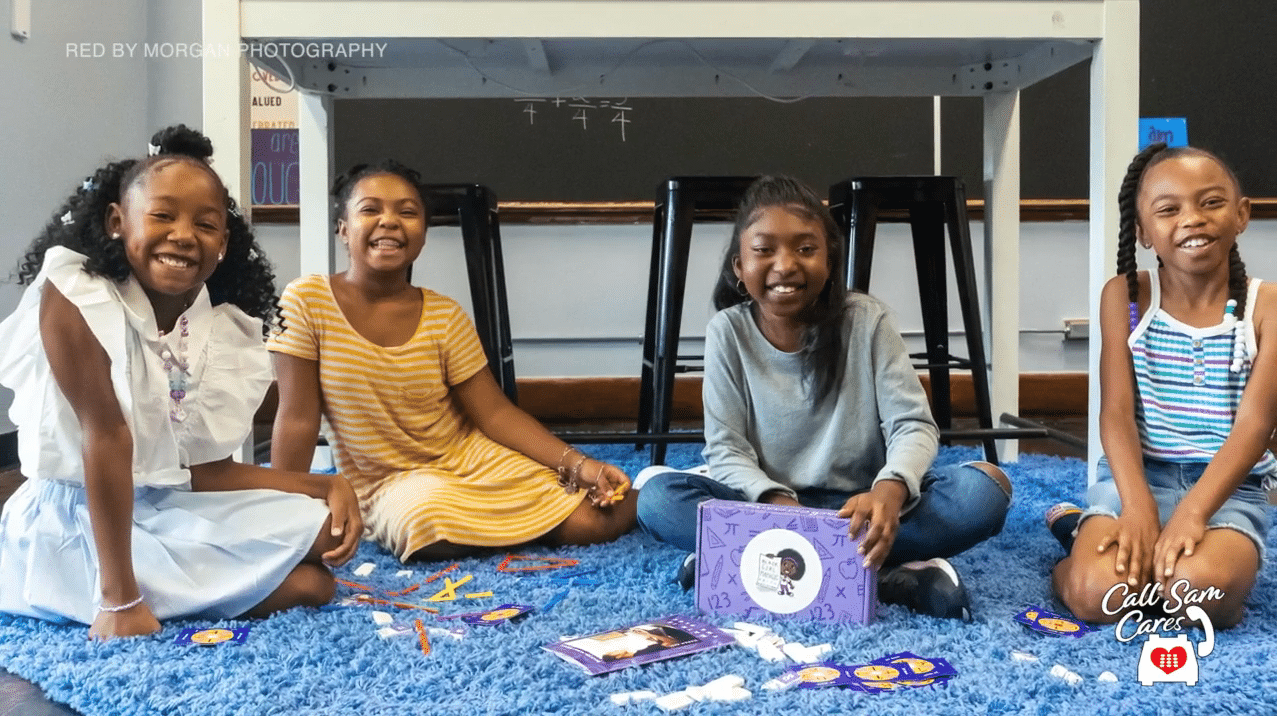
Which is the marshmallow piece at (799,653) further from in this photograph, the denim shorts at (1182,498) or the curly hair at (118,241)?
the curly hair at (118,241)

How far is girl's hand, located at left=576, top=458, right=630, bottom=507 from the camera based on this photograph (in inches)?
62.0

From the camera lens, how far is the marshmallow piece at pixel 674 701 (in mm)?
876

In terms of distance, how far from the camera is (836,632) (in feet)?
3.62

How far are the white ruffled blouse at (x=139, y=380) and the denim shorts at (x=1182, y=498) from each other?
1139 millimetres

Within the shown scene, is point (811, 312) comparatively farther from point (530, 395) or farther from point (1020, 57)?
point (530, 395)

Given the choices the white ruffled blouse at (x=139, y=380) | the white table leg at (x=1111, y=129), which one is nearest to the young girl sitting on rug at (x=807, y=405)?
the white table leg at (x=1111, y=129)

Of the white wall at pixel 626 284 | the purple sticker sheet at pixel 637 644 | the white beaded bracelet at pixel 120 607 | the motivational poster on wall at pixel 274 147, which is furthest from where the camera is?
the white wall at pixel 626 284

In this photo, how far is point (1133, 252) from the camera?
146 cm

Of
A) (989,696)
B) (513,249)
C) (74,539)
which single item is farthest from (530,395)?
(989,696)

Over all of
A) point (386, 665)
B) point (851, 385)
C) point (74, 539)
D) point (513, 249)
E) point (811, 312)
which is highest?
point (513, 249)

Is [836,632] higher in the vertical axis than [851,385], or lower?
lower

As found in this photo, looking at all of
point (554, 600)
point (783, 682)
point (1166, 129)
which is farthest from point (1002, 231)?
point (783, 682)

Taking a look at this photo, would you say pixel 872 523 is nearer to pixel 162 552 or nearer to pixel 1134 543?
pixel 1134 543

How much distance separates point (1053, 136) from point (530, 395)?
1856mm
